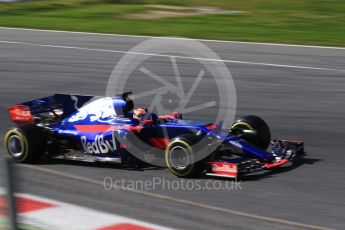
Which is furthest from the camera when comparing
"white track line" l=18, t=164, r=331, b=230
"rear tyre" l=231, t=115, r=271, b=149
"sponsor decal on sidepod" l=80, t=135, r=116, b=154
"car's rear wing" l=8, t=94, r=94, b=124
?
"car's rear wing" l=8, t=94, r=94, b=124

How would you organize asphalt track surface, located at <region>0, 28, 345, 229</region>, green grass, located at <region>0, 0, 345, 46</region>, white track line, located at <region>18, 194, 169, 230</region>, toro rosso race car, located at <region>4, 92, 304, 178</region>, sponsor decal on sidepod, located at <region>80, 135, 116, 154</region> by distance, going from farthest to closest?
1. green grass, located at <region>0, 0, 345, 46</region>
2. sponsor decal on sidepod, located at <region>80, 135, 116, 154</region>
3. toro rosso race car, located at <region>4, 92, 304, 178</region>
4. asphalt track surface, located at <region>0, 28, 345, 229</region>
5. white track line, located at <region>18, 194, 169, 230</region>

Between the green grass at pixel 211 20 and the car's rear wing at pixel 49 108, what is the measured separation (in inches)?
428

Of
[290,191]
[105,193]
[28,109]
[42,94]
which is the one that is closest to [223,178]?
[290,191]

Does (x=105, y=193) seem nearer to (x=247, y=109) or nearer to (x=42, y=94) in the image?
Answer: (x=247, y=109)

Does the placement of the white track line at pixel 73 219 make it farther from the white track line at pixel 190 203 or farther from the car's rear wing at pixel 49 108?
the car's rear wing at pixel 49 108

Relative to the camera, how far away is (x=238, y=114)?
1190 centimetres

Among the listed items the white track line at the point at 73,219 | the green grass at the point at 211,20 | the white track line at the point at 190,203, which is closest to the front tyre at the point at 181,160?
the white track line at the point at 190,203

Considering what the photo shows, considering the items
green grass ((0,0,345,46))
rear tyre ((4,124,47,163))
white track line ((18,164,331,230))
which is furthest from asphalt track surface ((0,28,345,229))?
green grass ((0,0,345,46))

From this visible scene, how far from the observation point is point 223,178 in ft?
26.9

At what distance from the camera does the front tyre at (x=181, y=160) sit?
26.1ft

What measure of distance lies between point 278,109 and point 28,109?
15.1 feet

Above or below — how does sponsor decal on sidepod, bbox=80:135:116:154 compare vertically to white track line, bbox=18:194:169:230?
above

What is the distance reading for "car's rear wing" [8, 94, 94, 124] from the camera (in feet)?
30.6

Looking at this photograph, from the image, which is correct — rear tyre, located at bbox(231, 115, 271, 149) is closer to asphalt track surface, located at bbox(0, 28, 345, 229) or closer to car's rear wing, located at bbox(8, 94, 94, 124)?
asphalt track surface, located at bbox(0, 28, 345, 229)
